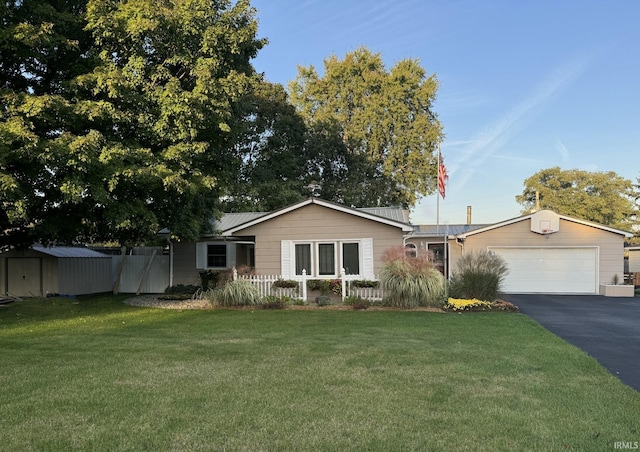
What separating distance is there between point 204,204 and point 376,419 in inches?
533

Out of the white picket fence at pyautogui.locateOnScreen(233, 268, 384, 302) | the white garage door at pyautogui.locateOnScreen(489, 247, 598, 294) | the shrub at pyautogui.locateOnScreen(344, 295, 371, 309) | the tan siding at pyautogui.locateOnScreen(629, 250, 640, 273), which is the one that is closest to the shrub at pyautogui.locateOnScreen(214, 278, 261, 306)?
the white picket fence at pyautogui.locateOnScreen(233, 268, 384, 302)

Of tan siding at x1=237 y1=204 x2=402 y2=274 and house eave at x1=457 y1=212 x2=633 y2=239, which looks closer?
tan siding at x1=237 y1=204 x2=402 y2=274

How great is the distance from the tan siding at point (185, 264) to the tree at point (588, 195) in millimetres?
31826

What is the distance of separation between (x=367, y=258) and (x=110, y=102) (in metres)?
9.07

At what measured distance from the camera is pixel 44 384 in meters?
5.83

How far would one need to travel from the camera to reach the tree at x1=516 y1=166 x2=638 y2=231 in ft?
135

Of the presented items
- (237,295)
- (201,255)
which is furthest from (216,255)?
(237,295)

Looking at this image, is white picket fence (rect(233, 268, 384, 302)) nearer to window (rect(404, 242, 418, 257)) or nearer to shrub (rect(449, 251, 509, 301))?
window (rect(404, 242, 418, 257))

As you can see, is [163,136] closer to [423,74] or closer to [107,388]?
[107,388]

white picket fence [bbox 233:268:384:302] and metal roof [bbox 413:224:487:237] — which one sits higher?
metal roof [bbox 413:224:487:237]

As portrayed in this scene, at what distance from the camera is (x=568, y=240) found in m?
20.5

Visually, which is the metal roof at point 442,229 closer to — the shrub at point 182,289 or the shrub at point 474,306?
the shrub at point 474,306

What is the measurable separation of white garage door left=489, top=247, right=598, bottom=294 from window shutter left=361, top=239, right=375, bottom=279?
813cm

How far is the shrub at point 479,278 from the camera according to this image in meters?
14.7
